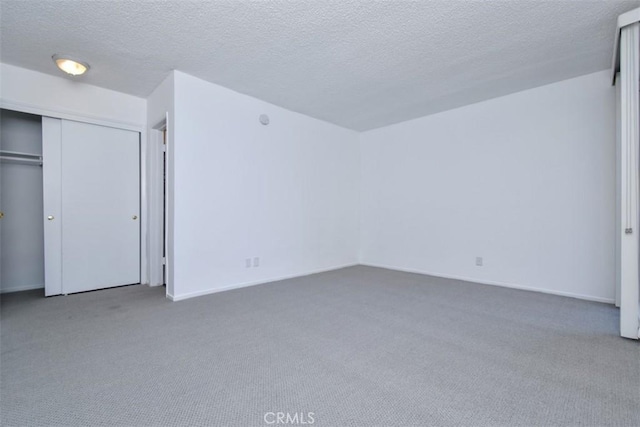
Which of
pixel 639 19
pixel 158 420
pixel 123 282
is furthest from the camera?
pixel 123 282

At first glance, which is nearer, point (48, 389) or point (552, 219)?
point (48, 389)

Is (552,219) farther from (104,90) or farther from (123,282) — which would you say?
(104,90)

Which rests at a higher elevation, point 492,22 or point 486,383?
point 492,22

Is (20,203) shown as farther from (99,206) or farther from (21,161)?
(99,206)

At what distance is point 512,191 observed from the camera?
4004mm

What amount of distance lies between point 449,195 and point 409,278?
57.8 inches

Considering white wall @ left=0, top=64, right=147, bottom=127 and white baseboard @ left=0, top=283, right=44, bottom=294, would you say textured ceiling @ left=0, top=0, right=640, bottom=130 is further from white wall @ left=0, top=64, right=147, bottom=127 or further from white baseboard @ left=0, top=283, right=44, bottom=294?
white baseboard @ left=0, top=283, right=44, bottom=294

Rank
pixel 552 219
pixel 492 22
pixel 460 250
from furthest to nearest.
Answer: pixel 460 250, pixel 552 219, pixel 492 22

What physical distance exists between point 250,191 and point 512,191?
11.9 ft

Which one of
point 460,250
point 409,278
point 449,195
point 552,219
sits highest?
point 449,195

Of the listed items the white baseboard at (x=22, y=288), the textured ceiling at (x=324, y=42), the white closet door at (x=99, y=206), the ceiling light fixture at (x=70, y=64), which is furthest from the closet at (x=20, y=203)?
the ceiling light fixture at (x=70, y=64)

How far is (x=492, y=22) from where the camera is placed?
248cm

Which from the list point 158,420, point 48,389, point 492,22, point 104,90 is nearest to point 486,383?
point 158,420

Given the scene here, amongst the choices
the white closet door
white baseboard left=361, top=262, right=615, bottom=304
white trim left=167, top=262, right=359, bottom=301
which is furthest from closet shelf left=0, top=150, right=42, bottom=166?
white baseboard left=361, top=262, right=615, bottom=304
